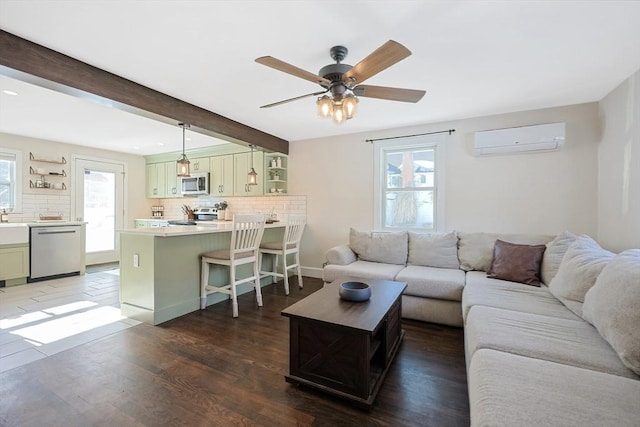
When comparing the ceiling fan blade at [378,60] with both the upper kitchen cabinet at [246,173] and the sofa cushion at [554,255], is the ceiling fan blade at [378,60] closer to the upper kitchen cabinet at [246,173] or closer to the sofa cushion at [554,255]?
the sofa cushion at [554,255]

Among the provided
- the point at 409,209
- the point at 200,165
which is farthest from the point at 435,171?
the point at 200,165

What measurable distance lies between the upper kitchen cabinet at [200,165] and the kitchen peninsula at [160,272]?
9.28ft

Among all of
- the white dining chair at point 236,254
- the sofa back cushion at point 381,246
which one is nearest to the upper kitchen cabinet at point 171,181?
the white dining chair at point 236,254

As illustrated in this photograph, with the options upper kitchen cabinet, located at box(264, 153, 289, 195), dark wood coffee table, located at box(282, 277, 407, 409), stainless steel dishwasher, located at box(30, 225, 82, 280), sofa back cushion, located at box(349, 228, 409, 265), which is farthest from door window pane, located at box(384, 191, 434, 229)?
stainless steel dishwasher, located at box(30, 225, 82, 280)

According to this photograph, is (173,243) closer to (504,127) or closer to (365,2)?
(365,2)

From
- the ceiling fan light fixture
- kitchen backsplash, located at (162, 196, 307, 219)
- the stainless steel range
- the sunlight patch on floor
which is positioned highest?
the ceiling fan light fixture

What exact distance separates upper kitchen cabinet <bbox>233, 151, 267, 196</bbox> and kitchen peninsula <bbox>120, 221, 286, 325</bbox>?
1.87 metres

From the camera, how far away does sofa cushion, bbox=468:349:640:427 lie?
0.94m

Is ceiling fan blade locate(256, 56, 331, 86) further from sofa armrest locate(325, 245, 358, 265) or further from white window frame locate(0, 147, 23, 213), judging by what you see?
white window frame locate(0, 147, 23, 213)

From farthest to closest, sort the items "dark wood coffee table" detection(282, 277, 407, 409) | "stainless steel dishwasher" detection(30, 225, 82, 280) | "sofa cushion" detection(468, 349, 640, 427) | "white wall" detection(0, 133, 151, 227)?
"white wall" detection(0, 133, 151, 227)
"stainless steel dishwasher" detection(30, 225, 82, 280)
"dark wood coffee table" detection(282, 277, 407, 409)
"sofa cushion" detection(468, 349, 640, 427)

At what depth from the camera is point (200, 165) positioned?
5.77 m

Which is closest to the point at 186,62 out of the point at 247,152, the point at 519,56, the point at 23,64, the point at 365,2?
the point at 23,64

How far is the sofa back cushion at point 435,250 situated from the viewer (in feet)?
11.0

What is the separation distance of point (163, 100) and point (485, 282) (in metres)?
3.56
